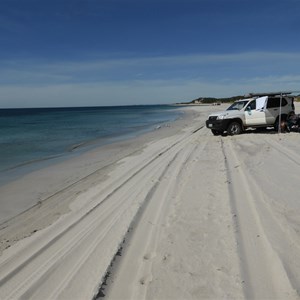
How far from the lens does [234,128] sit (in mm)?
18625

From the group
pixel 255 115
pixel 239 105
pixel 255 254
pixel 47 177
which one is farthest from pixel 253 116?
pixel 255 254

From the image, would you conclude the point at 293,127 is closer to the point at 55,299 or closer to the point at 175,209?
the point at 175,209

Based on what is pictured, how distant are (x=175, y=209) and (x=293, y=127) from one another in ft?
44.8

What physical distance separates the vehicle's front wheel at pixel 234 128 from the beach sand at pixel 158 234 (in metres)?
8.53

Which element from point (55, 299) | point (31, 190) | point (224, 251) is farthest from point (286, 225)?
point (31, 190)

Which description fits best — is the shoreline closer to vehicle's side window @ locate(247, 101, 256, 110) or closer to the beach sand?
the beach sand

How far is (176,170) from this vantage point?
32.4ft

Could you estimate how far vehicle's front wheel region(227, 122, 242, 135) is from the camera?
18609mm

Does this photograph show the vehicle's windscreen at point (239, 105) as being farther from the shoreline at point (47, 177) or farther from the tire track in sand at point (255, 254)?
the tire track in sand at point (255, 254)

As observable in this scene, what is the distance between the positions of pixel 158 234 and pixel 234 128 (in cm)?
1420

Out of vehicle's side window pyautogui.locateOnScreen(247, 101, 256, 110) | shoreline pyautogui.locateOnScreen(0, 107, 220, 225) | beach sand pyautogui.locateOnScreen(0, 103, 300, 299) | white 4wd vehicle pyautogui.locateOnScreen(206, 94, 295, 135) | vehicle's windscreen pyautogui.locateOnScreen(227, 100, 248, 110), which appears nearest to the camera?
beach sand pyautogui.locateOnScreen(0, 103, 300, 299)

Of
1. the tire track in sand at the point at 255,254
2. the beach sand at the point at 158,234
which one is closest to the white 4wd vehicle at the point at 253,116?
the beach sand at the point at 158,234

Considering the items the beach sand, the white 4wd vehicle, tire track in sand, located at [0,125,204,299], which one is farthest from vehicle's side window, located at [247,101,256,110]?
tire track in sand, located at [0,125,204,299]

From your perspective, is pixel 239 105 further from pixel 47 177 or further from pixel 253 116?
pixel 47 177
